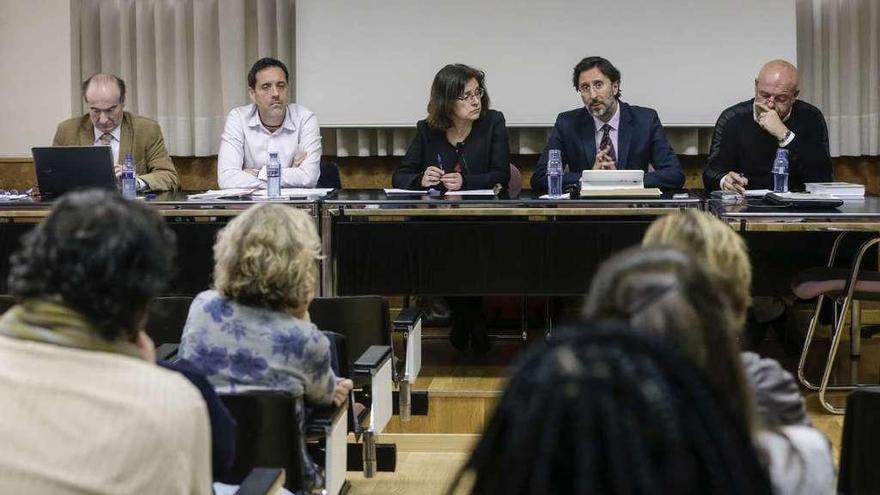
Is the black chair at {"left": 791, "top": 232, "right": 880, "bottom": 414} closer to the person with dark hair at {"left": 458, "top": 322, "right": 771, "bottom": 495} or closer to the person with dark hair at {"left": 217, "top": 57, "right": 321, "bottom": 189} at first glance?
the person with dark hair at {"left": 217, "top": 57, "right": 321, "bottom": 189}

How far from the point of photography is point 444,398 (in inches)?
195

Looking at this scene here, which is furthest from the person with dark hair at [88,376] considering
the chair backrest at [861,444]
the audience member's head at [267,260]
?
the chair backrest at [861,444]

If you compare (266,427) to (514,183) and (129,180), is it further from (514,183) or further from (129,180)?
(514,183)

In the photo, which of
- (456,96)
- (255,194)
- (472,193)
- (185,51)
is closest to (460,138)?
(456,96)

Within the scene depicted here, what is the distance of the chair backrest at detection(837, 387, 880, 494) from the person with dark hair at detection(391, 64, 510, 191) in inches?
132

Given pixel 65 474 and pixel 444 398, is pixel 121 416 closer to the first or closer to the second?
pixel 65 474

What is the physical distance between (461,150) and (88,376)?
429 cm

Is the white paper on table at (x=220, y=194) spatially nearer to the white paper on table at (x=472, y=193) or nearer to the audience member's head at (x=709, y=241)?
the white paper on table at (x=472, y=193)

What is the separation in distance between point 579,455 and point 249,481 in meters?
1.30

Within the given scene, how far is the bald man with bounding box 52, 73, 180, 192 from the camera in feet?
19.3

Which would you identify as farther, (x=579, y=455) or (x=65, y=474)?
(x=65, y=474)

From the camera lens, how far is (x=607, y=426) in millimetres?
981

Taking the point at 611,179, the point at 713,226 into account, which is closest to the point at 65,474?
the point at 713,226

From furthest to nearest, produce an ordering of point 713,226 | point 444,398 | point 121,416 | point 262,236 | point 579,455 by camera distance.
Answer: point 444,398 < point 262,236 < point 713,226 < point 121,416 < point 579,455
